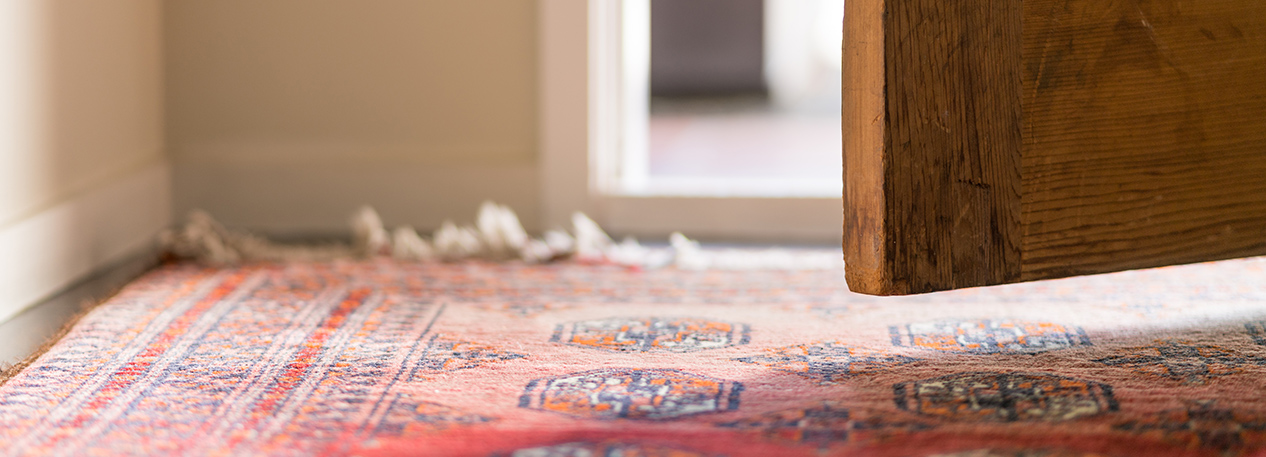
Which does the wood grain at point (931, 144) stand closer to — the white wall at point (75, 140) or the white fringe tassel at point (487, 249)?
the white fringe tassel at point (487, 249)

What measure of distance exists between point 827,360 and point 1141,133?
40cm

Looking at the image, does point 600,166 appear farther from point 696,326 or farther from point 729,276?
point 696,326

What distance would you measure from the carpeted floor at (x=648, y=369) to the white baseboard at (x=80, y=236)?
119 mm

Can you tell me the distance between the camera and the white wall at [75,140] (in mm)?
1408

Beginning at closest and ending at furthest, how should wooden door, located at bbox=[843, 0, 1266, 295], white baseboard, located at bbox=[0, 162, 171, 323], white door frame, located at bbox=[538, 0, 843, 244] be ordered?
wooden door, located at bbox=[843, 0, 1266, 295], white baseboard, located at bbox=[0, 162, 171, 323], white door frame, located at bbox=[538, 0, 843, 244]

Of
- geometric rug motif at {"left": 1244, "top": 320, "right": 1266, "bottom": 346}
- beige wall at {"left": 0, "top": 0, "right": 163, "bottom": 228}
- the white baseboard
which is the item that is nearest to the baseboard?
the white baseboard

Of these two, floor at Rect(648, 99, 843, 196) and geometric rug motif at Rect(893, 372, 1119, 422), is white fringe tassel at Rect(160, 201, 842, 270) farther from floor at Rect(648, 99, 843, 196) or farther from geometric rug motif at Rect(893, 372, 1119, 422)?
geometric rug motif at Rect(893, 372, 1119, 422)

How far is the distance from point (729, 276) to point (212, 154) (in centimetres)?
98

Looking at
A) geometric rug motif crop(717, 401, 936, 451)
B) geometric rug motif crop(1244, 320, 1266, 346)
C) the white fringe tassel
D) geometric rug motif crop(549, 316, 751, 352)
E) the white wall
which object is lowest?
the white fringe tassel

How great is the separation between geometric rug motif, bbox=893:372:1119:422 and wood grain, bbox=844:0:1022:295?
0.10 m

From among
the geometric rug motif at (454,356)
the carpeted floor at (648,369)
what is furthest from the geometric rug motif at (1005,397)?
the geometric rug motif at (454,356)

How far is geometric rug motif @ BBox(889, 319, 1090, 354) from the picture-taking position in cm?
118

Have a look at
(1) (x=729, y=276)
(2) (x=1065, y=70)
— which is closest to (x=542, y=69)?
(1) (x=729, y=276)

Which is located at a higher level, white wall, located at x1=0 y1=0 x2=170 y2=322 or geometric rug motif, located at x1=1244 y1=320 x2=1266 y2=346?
white wall, located at x1=0 y1=0 x2=170 y2=322
